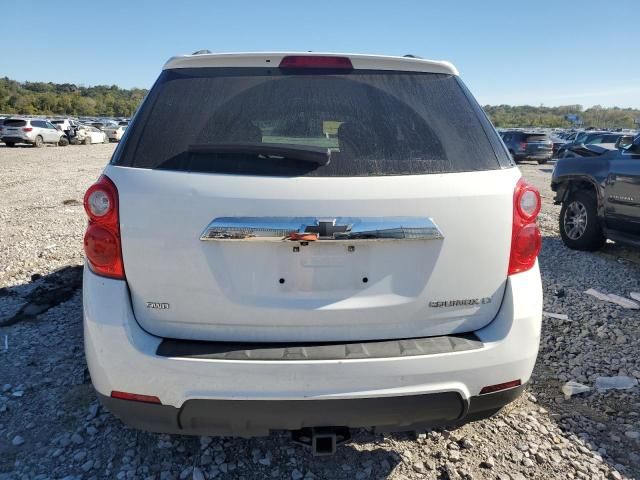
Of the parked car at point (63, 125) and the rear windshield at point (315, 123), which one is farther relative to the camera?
the parked car at point (63, 125)

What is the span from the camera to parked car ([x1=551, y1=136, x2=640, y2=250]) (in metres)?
5.70

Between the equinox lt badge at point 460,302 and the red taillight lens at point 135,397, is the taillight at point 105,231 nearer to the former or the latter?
the red taillight lens at point 135,397

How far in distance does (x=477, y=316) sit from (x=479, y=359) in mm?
178

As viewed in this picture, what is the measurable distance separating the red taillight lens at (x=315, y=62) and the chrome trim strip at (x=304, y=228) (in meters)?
0.73

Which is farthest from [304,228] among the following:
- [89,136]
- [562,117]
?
[562,117]

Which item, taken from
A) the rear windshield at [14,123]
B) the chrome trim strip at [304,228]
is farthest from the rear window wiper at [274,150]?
the rear windshield at [14,123]

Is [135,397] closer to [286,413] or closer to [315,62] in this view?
[286,413]

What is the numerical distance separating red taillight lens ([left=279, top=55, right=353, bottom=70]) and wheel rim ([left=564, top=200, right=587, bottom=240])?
567cm

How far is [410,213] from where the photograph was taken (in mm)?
1822

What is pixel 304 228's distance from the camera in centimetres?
175

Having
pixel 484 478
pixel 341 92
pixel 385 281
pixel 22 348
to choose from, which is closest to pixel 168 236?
pixel 385 281

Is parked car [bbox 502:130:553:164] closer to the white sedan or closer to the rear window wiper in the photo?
the rear window wiper

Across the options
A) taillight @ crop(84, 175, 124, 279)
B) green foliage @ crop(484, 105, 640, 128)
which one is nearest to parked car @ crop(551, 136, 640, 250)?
taillight @ crop(84, 175, 124, 279)

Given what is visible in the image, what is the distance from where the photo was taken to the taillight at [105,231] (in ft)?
5.96
